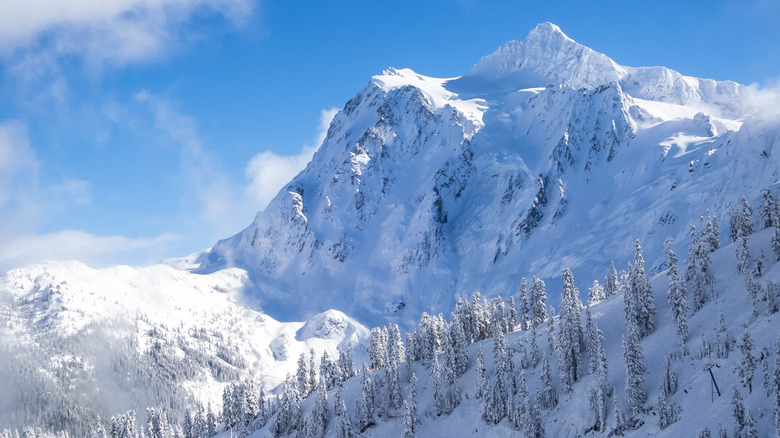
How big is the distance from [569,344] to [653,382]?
1781 cm

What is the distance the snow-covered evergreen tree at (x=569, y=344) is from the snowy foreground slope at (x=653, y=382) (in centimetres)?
127

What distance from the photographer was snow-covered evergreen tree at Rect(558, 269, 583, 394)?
4124 inches

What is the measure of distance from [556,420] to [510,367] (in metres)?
16.0

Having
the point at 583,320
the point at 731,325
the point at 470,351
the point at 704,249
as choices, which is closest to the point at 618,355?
the point at 583,320

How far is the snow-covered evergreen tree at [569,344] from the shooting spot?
105 meters

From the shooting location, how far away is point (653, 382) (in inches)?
→ 3610

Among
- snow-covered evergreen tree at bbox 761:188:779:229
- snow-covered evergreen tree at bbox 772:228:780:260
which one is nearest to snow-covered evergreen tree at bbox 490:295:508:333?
snow-covered evergreen tree at bbox 772:228:780:260

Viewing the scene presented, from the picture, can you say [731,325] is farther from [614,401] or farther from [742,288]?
[614,401]

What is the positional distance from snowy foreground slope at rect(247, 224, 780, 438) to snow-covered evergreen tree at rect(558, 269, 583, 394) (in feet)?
4.17

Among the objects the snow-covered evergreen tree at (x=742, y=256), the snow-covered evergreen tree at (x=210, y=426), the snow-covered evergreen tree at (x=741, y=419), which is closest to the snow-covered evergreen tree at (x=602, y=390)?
the snow-covered evergreen tree at (x=741, y=419)

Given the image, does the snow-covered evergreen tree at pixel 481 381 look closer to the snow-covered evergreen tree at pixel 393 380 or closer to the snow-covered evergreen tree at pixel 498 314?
the snow-covered evergreen tree at pixel 393 380

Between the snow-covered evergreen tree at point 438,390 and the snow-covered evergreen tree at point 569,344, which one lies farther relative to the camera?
the snow-covered evergreen tree at point 438,390

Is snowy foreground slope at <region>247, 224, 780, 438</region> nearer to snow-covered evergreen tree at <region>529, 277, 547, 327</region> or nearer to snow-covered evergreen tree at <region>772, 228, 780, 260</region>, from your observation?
snow-covered evergreen tree at <region>772, 228, 780, 260</region>

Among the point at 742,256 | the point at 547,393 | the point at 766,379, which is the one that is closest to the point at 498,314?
the point at 547,393
